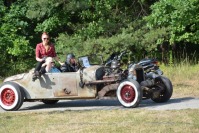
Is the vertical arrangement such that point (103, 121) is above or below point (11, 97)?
below

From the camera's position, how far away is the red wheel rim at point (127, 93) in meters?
12.4

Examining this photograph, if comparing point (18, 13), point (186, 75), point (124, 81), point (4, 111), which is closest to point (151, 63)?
point (124, 81)

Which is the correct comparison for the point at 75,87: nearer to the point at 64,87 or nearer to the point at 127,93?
the point at 64,87

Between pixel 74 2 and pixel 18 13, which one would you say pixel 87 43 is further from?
pixel 18 13

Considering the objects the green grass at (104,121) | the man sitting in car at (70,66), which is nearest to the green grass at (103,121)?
the green grass at (104,121)

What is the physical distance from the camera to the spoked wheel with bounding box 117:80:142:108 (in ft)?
40.5

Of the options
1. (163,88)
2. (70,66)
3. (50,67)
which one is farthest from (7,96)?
(163,88)

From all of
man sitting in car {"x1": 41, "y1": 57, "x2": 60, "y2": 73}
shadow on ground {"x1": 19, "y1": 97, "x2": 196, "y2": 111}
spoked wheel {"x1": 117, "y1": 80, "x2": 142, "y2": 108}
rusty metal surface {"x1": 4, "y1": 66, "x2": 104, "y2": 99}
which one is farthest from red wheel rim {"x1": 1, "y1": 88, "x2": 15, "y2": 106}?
spoked wheel {"x1": 117, "y1": 80, "x2": 142, "y2": 108}

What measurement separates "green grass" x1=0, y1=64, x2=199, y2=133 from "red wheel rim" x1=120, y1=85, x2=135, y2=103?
0.36 m

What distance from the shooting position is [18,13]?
1006 inches

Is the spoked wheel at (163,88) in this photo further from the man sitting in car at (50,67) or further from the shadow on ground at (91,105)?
the man sitting in car at (50,67)

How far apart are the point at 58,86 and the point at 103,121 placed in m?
2.71

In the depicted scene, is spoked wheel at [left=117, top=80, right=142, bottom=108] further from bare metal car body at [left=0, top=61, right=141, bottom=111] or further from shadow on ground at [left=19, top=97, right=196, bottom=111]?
shadow on ground at [left=19, top=97, right=196, bottom=111]

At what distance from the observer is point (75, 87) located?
42.7 ft
